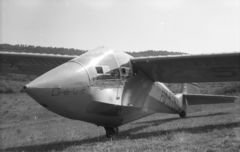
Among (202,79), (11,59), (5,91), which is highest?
(11,59)

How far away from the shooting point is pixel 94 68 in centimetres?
618

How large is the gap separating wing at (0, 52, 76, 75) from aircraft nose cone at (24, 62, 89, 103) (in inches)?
135

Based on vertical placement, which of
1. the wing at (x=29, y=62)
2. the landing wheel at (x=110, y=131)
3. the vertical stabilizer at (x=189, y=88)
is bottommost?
the vertical stabilizer at (x=189, y=88)

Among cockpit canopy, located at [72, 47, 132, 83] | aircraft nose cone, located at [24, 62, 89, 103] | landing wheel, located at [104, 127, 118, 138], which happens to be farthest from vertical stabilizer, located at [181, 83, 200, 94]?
aircraft nose cone, located at [24, 62, 89, 103]

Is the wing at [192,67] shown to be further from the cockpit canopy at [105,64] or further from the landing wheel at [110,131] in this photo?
the landing wheel at [110,131]

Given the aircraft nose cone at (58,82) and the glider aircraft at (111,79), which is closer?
the aircraft nose cone at (58,82)

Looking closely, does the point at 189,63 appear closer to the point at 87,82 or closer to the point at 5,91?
the point at 87,82

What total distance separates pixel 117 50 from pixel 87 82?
6.16 feet

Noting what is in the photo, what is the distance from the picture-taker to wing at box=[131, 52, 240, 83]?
22.9 ft

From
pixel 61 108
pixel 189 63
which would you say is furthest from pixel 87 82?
pixel 189 63

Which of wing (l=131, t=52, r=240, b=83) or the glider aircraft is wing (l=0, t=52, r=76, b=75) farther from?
wing (l=131, t=52, r=240, b=83)

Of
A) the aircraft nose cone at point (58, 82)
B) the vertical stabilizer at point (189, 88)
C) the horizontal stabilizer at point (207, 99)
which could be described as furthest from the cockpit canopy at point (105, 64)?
the vertical stabilizer at point (189, 88)

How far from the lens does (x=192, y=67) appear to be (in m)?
7.56

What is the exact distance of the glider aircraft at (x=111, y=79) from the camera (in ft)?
17.8
